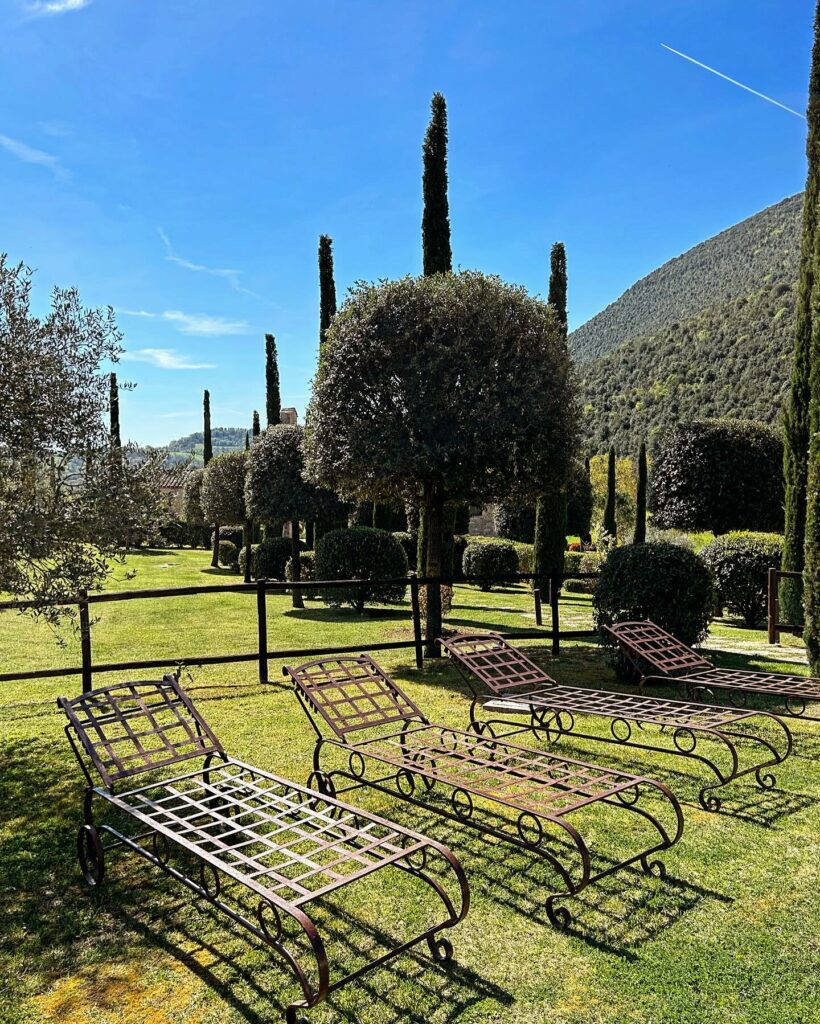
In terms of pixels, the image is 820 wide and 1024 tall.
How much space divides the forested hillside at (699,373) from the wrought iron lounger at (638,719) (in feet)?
132

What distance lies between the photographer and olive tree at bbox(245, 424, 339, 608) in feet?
56.1

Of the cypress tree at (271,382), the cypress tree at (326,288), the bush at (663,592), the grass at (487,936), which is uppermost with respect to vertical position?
the cypress tree at (326,288)

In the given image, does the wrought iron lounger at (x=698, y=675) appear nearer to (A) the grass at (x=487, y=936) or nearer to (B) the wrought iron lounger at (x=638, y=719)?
(B) the wrought iron lounger at (x=638, y=719)

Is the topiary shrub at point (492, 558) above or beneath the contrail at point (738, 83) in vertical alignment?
beneath

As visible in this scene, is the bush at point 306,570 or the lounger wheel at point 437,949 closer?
the lounger wheel at point 437,949

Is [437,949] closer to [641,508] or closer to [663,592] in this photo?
[663,592]

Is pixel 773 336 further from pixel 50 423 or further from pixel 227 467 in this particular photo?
pixel 50 423

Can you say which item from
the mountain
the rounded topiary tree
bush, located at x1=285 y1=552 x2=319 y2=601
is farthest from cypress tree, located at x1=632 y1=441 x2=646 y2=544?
bush, located at x1=285 y1=552 x2=319 y2=601

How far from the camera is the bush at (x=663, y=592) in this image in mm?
7969

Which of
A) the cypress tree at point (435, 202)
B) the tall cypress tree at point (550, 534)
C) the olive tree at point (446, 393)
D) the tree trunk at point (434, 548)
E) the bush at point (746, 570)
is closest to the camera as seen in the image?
the olive tree at point (446, 393)

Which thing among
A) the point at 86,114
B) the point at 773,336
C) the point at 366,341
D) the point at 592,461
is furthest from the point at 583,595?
the point at 773,336

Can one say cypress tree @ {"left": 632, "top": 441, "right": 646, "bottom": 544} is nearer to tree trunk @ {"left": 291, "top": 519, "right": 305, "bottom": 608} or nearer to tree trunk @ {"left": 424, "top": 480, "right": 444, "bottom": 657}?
tree trunk @ {"left": 291, "top": 519, "right": 305, "bottom": 608}

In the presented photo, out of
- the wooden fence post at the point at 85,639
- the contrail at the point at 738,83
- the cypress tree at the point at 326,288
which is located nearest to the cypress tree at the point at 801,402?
the contrail at the point at 738,83

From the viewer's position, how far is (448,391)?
30.8 ft
